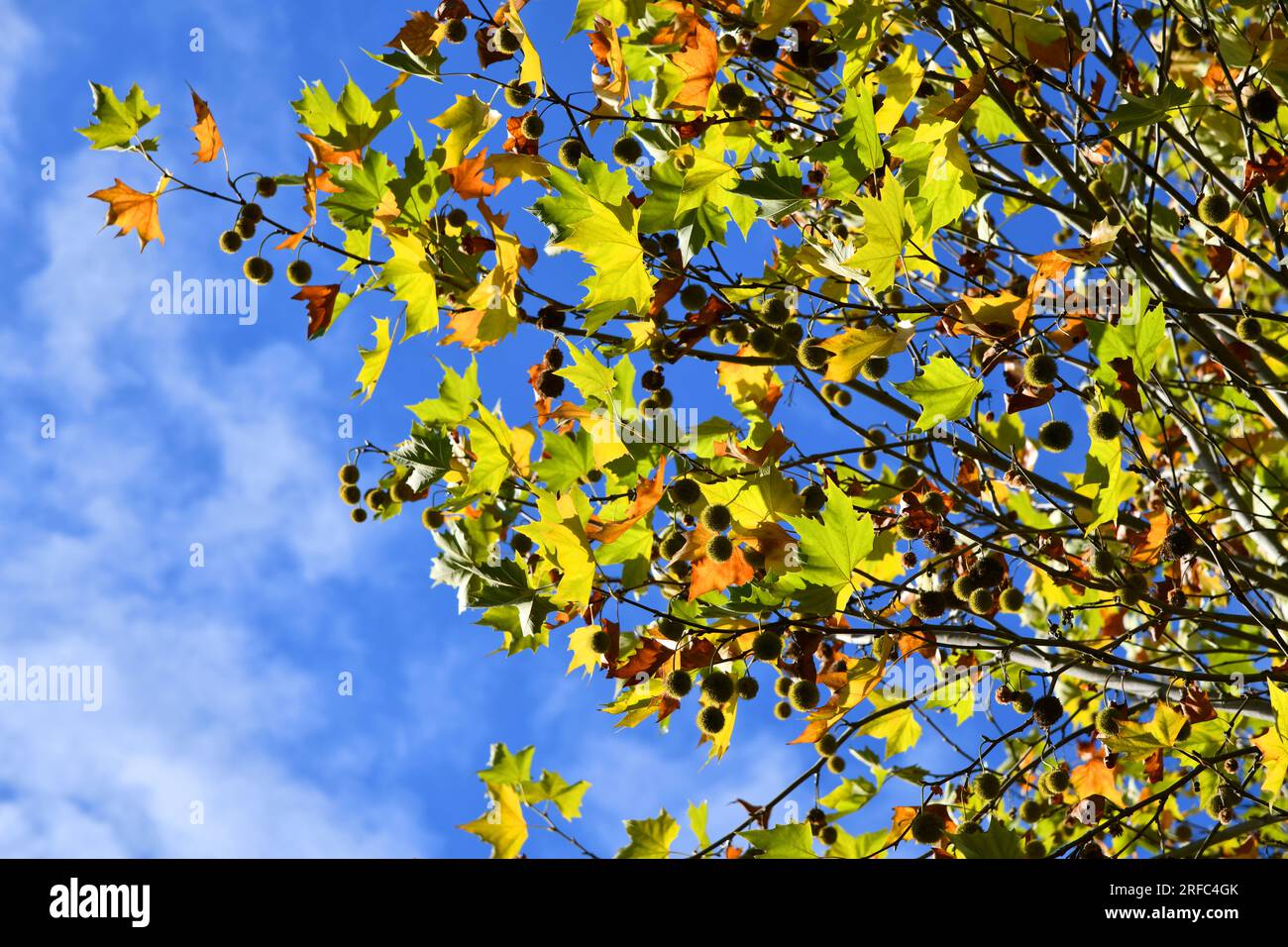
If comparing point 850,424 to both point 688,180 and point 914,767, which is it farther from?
point 914,767

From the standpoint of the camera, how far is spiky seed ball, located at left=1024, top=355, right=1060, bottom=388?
246 cm

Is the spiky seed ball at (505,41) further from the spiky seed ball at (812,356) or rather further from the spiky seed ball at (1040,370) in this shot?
the spiky seed ball at (1040,370)

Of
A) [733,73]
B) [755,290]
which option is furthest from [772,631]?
[733,73]

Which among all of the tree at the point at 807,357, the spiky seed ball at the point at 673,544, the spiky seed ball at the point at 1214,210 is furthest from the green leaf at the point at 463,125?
the spiky seed ball at the point at 1214,210

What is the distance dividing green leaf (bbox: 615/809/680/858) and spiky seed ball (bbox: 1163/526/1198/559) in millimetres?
1650

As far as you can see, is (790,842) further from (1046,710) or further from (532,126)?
(532,126)

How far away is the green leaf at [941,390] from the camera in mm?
2328

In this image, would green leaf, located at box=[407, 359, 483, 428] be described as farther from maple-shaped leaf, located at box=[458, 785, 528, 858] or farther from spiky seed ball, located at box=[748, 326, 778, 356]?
maple-shaped leaf, located at box=[458, 785, 528, 858]

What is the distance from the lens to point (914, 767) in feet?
Result: 11.6

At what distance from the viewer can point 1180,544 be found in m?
2.74

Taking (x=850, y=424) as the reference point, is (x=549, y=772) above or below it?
below

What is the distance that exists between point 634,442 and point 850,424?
82 centimetres

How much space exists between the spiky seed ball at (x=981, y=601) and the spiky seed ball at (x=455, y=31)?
7.92ft

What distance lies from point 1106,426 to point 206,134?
2.95 meters
